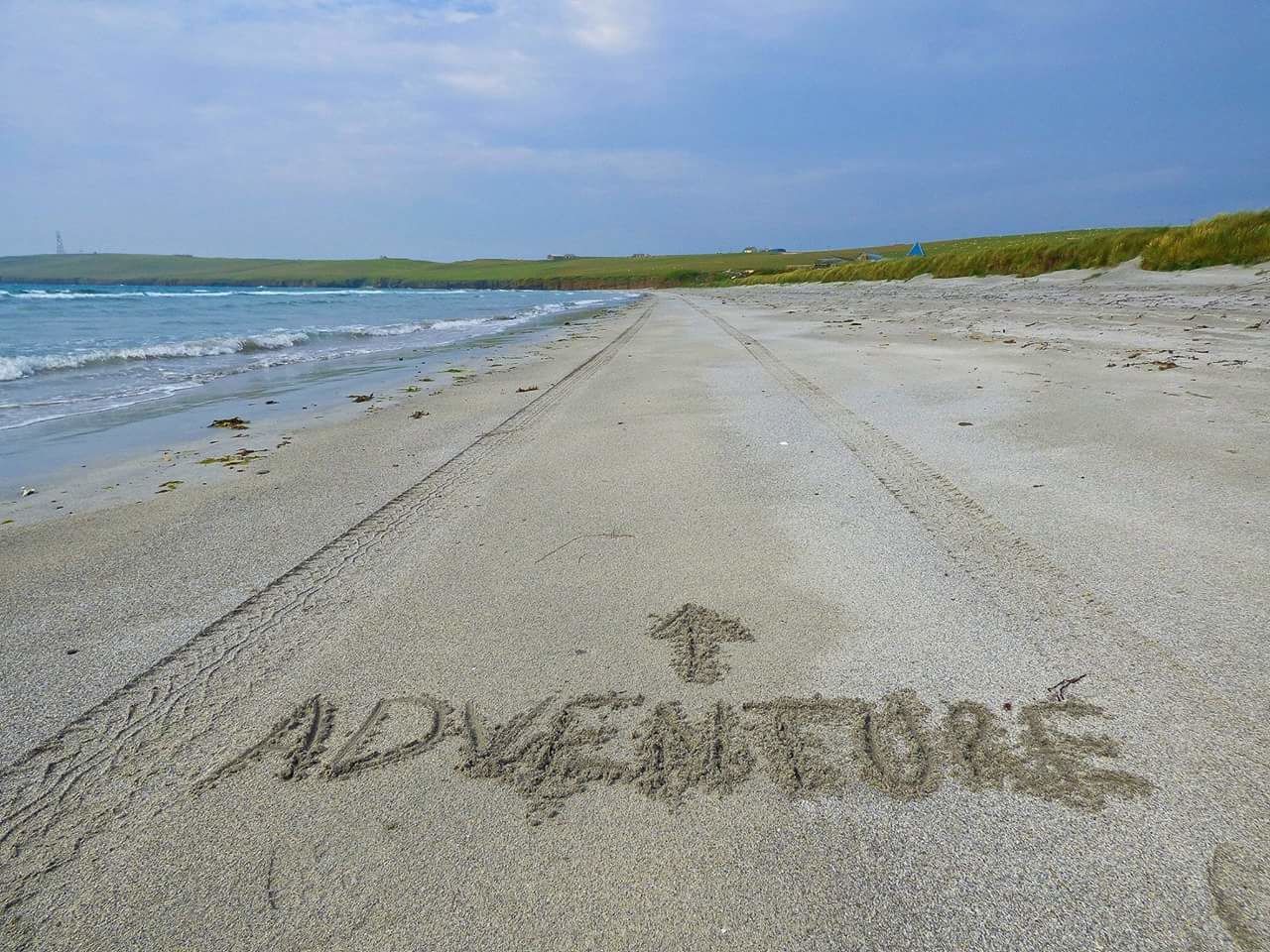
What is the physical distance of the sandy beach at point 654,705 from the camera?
1679 mm

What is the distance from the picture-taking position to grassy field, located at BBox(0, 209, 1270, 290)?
17.7 meters

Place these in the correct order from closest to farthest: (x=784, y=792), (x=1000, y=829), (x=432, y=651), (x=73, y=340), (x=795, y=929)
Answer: (x=795, y=929)
(x=1000, y=829)
(x=784, y=792)
(x=432, y=651)
(x=73, y=340)

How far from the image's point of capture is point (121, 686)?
260 cm

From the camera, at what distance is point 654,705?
2.43 metres

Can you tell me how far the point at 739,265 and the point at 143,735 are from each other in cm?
10395

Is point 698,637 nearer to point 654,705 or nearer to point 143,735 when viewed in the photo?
point 654,705

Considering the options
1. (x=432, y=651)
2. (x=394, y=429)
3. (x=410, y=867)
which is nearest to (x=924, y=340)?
(x=394, y=429)

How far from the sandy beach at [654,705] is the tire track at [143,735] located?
1 centimetres

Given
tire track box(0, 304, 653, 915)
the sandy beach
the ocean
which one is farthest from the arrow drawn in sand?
the ocean

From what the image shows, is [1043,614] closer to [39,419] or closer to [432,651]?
[432,651]

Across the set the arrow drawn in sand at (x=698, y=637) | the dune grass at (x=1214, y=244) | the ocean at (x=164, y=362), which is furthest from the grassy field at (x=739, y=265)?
the arrow drawn in sand at (x=698, y=637)

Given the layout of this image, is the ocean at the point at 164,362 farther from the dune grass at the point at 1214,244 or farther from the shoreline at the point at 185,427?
the dune grass at the point at 1214,244

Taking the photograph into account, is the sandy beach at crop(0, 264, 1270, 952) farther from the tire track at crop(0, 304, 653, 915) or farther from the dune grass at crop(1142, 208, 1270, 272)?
the dune grass at crop(1142, 208, 1270, 272)

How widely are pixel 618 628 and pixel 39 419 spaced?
8.30 meters
